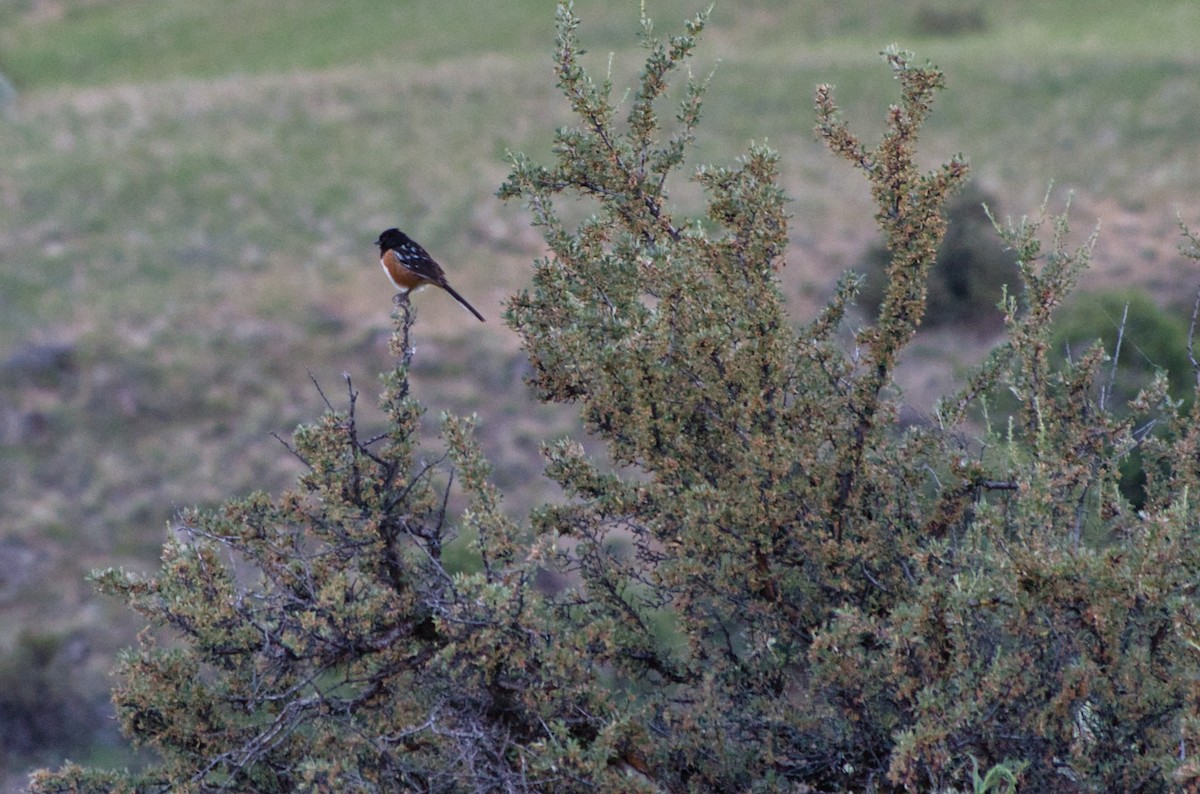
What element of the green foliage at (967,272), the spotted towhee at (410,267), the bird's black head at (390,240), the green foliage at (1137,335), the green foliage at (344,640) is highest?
the green foliage at (967,272)

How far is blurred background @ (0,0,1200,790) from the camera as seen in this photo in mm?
19141

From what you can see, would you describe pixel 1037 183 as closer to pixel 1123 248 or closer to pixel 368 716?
pixel 1123 248

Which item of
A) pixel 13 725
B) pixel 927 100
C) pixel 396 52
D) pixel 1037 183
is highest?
pixel 396 52

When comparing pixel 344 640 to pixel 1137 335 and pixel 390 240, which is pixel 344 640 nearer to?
pixel 390 240

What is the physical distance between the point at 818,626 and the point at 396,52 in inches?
1483

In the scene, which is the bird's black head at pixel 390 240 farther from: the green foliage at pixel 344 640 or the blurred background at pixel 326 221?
the blurred background at pixel 326 221

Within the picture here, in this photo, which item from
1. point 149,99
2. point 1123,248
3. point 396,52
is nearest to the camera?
point 1123,248

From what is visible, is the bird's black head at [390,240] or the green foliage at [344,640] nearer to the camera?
the green foliage at [344,640]

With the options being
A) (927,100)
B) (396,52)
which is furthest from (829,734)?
(396,52)

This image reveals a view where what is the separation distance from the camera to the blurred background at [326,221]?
19.1m

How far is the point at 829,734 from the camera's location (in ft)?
14.0

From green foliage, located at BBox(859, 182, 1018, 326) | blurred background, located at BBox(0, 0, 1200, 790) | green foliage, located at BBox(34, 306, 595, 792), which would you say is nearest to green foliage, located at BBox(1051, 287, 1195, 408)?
blurred background, located at BBox(0, 0, 1200, 790)

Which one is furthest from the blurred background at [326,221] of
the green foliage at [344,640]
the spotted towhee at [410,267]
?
the green foliage at [344,640]

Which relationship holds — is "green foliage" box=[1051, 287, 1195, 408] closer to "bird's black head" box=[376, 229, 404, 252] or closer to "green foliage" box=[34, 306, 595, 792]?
"bird's black head" box=[376, 229, 404, 252]
